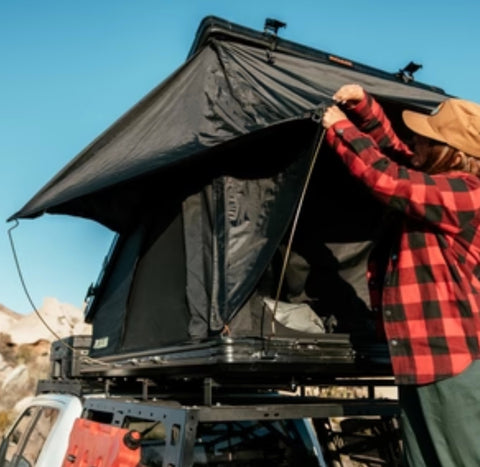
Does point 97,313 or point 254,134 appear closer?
point 254,134

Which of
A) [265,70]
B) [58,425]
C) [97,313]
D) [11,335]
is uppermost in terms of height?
[11,335]

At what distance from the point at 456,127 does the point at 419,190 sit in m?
0.38

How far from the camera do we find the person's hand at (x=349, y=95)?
10.8 feet

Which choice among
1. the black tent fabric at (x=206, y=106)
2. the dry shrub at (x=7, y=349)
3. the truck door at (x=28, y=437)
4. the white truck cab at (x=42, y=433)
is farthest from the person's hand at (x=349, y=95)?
the dry shrub at (x=7, y=349)

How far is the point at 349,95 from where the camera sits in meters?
3.34

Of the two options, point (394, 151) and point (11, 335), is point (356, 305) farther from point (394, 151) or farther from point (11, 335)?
point (11, 335)

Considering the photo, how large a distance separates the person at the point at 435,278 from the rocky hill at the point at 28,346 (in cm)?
1519

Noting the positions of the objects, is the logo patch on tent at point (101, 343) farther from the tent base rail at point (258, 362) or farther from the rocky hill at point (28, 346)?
the rocky hill at point (28, 346)

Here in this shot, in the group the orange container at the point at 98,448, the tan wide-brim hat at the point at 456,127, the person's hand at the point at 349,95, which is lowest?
the orange container at the point at 98,448

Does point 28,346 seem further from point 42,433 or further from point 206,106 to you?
point 206,106

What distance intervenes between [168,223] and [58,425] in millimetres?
1411

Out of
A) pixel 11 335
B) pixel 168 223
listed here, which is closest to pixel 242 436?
pixel 168 223

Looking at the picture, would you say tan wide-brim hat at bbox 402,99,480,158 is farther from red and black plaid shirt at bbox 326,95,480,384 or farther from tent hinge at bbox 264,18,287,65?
tent hinge at bbox 264,18,287,65

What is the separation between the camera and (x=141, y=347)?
4438 millimetres
